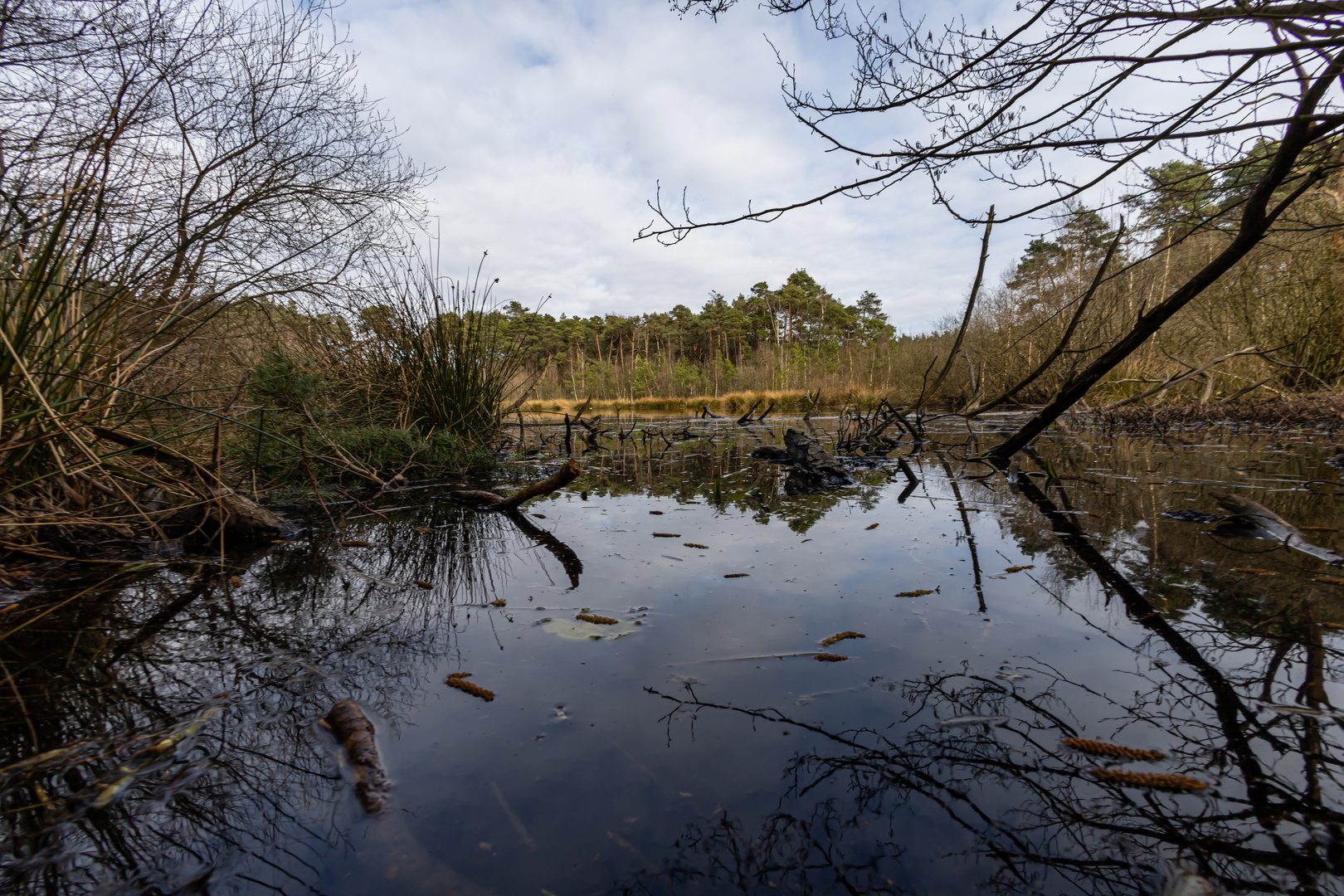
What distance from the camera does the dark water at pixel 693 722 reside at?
2.53ft

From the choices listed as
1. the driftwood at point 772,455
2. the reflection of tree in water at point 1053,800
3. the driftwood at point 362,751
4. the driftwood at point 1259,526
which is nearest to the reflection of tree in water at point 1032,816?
the reflection of tree in water at point 1053,800

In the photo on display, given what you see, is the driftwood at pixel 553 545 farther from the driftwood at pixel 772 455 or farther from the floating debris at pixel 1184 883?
the driftwood at pixel 772 455

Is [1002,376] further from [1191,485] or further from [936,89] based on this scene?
[936,89]

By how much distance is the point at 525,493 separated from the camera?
10.3ft

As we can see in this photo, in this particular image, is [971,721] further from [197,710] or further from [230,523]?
[230,523]

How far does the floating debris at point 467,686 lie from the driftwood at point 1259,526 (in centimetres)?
290

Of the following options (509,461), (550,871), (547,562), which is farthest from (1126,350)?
(509,461)

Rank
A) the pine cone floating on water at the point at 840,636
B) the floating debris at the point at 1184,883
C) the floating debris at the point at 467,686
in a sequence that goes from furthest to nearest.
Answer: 1. the pine cone floating on water at the point at 840,636
2. the floating debris at the point at 467,686
3. the floating debris at the point at 1184,883

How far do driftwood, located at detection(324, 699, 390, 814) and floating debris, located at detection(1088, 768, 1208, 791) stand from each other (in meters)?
1.18

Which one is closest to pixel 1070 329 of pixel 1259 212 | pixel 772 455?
pixel 1259 212

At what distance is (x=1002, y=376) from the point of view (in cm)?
1723

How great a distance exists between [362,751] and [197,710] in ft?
1.46

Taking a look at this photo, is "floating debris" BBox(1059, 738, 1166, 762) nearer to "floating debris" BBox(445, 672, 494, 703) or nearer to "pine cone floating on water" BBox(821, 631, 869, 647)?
"pine cone floating on water" BBox(821, 631, 869, 647)

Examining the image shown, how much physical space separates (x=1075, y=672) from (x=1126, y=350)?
2205mm
